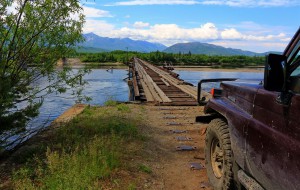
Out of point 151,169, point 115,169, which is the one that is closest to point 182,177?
point 151,169

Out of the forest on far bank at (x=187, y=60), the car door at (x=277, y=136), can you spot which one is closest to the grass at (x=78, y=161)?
the car door at (x=277, y=136)

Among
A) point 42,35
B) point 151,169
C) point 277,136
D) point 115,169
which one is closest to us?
point 277,136

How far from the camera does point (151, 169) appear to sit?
5996 millimetres

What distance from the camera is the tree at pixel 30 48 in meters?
7.24

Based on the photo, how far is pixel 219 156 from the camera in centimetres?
491

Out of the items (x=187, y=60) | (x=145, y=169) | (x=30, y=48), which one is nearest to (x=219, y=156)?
(x=145, y=169)

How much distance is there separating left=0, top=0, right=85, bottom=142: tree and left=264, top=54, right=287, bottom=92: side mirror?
5.56 m

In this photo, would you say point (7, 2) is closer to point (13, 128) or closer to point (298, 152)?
point (13, 128)

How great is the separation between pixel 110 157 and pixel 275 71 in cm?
392

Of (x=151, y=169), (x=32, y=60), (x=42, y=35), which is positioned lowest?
(x=151, y=169)

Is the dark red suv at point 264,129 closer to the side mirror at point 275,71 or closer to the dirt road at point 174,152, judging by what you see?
the side mirror at point 275,71

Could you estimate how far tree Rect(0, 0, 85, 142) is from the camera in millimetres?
7236

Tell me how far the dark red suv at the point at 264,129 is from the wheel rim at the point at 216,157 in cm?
2

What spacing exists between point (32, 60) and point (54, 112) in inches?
332
